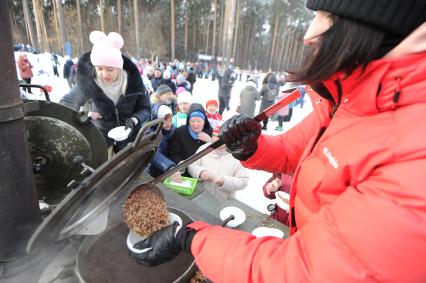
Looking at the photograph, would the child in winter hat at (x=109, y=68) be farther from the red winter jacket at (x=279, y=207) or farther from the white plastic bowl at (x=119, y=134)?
the red winter jacket at (x=279, y=207)

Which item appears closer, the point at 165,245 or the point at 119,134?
the point at 165,245

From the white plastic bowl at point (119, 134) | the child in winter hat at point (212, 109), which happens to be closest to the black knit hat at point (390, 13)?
the white plastic bowl at point (119, 134)

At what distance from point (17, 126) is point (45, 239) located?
0.44 m

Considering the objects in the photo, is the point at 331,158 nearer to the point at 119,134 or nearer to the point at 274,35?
the point at 119,134

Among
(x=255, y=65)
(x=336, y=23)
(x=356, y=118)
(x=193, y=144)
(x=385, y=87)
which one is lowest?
(x=255, y=65)

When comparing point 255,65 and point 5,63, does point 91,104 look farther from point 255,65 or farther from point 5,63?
point 255,65

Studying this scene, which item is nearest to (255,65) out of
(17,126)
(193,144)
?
(193,144)

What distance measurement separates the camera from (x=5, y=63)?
823mm

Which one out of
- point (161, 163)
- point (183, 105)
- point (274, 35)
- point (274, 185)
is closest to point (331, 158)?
point (274, 185)

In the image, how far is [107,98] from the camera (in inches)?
111

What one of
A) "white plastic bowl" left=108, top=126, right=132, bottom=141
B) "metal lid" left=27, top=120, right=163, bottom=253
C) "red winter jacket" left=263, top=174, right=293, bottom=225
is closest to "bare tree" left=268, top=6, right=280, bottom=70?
"red winter jacket" left=263, top=174, right=293, bottom=225

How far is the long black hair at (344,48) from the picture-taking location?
2.43 ft

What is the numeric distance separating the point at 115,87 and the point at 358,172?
2.76 m

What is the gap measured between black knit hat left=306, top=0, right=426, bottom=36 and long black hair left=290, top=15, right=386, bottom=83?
27 millimetres
